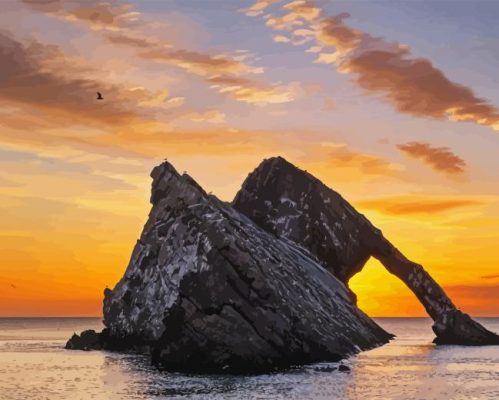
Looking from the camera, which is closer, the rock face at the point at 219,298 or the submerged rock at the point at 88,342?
the rock face at the point at 219,298

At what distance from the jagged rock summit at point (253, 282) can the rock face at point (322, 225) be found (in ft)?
0.68

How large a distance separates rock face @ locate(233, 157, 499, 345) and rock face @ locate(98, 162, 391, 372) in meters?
11.8

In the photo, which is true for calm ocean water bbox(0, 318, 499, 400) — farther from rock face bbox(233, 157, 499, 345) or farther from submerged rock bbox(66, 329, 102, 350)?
rock face bbox(233, 157, 499, 345)

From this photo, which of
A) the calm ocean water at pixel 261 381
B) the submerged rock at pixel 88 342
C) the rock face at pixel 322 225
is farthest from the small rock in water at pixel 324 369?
the submerged rock at pixel 88 342

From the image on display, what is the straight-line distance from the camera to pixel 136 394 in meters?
78.8

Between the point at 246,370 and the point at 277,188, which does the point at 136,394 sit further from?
the point at 277,188

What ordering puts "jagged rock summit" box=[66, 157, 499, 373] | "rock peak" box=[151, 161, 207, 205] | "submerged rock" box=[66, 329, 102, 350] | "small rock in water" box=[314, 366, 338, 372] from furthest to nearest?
"submerged rock" box=[66, 329, 102, 350] < "rock peak" box=[151, 161, 207, 205] < "small rock in water" box=[314, 366, 338, 372] < "jagged rock summit" box=[66, 157, 499, 373]

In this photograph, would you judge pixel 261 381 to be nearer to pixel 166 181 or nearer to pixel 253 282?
pixel 253 282

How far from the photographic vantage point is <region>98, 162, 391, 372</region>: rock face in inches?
3615

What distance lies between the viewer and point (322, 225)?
6452 inches

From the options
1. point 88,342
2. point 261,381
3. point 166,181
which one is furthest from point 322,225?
point 261,381

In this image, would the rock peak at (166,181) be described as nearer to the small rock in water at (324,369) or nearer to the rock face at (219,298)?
the rock face at (219,298)

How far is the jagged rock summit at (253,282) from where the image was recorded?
9256 cm

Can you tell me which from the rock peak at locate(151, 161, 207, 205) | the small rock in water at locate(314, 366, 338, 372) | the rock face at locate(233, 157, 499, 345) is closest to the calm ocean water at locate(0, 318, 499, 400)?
the small rock in water at locate(314, 366, 338, 372)
